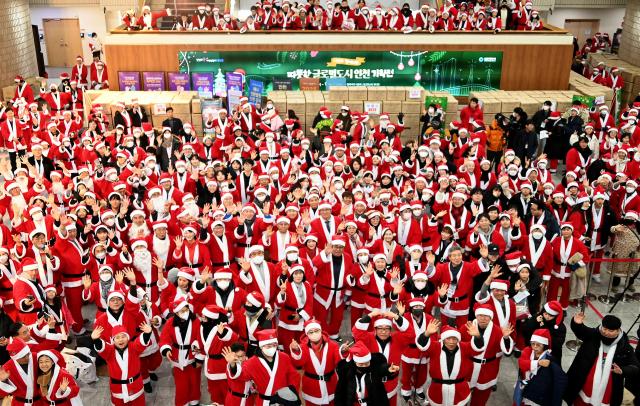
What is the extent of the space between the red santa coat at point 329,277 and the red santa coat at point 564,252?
3224 mm

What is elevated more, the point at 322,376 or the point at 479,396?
the point at 322,376

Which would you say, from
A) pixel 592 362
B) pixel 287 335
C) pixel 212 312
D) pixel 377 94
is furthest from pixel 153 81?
pixel 592 362

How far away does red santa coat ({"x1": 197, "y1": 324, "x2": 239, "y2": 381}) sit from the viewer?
6.82 meters

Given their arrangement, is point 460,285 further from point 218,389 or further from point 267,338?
point 218,389

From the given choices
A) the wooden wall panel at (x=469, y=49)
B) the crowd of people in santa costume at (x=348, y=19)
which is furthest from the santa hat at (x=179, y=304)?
the crowd of people in santa costume at (x=348, y=19)

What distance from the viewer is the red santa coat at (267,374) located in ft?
20.6

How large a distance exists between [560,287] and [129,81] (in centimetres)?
1383

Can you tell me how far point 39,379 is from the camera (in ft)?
20.4

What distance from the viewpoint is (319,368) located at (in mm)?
6613

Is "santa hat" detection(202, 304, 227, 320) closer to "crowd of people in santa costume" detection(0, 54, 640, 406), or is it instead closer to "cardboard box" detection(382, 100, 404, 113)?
"crowd of people in santa costume" detection(0, 54, 640, 406)

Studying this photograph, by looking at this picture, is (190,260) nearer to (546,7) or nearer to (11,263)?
(11,263)

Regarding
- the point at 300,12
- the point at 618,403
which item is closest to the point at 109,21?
the point at 300,12

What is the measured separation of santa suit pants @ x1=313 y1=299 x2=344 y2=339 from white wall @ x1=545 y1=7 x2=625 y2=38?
24.0m

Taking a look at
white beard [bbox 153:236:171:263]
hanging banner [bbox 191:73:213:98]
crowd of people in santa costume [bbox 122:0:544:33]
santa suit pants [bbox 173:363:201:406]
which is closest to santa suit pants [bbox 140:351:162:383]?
santa suit pants [bbox 173:363:201:406]
